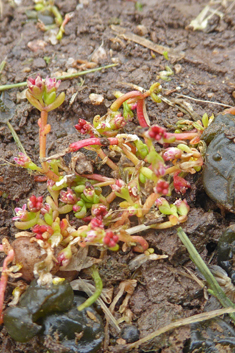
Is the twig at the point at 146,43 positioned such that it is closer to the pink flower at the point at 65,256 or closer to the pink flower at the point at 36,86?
the pink flower at the point at 36,86

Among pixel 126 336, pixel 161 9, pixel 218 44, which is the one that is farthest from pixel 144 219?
pixel 161 9

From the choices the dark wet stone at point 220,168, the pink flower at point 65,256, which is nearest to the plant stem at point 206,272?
the dark wet stone at point 220,168

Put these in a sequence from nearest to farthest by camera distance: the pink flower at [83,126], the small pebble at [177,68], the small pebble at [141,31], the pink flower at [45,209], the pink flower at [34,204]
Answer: the pink flower at [34,204], the pink flower at [45,209], the pink flower at [83,126], the small pebble at [177,68], the small pebble at [141,31]

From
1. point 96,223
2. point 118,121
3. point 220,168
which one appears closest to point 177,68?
point 118,121

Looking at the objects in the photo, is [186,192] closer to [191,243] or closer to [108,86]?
[191,243]

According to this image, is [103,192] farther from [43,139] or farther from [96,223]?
[43,139]

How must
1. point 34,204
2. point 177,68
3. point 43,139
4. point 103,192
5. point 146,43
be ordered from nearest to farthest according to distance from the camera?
1. point 34,204
2. point 43,139
3. point 103,192
4. point 177,68
5. point 146,43

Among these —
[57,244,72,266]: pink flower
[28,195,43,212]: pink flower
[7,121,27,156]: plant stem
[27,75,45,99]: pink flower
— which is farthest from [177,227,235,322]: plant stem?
[7,121,27,156]: plant stem

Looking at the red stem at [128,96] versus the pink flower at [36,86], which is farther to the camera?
the red stem at [128,96]
